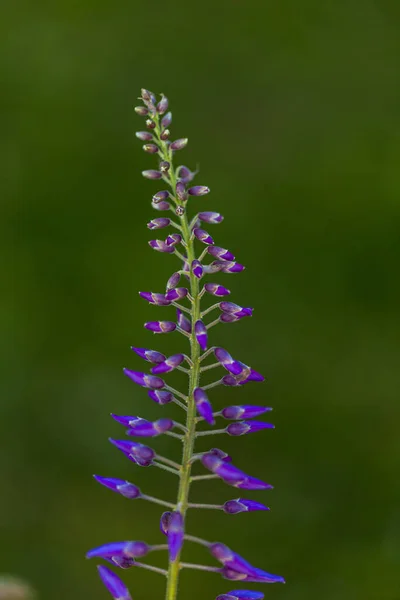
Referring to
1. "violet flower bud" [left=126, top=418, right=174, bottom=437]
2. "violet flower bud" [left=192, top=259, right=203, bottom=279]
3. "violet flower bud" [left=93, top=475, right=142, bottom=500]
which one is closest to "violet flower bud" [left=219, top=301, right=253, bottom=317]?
"violet flower bud" [left=192, top=259, right=203, bottom=279]

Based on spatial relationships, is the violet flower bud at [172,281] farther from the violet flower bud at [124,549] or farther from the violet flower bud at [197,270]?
the violet flower bud at [124,549]

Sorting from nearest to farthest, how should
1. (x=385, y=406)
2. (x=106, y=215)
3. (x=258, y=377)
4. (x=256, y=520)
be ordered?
(x=258, y=377), (x=256, y=520), (x=385, y=406), (x=106, y=215)

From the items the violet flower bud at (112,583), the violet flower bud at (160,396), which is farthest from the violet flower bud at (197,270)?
the violet flower bud at (112,583)

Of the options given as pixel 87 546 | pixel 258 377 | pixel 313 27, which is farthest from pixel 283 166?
pixel 258 377

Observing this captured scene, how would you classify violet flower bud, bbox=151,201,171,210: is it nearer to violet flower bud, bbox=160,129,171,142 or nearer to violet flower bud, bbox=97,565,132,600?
violet flower bud, bbox=160,129,171,142

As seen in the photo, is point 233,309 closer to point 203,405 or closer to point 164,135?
point 203,405

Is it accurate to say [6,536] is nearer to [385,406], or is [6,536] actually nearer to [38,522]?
[38,522]
